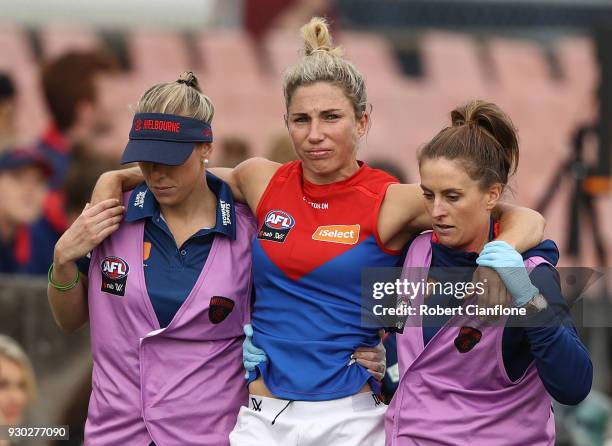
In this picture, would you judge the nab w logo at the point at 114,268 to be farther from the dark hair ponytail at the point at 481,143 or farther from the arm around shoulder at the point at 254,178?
the dark hair ponytail at the point at 481,143

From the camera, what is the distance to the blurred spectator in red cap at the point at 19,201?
9.07 meters

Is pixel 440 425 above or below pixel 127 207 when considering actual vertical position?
below

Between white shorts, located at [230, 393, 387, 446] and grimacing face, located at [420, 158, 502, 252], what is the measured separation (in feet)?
2.08

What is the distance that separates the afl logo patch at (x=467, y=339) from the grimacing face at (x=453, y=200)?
272mm

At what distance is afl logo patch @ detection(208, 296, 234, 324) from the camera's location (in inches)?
153

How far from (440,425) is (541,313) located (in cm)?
48

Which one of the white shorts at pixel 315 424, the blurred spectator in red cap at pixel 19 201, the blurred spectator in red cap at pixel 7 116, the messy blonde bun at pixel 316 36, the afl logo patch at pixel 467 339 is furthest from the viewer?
the blurred spectator in red cap at pixel 7 116

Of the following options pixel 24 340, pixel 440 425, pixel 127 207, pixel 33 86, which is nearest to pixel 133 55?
pixel 33 86

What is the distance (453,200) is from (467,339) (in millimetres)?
430

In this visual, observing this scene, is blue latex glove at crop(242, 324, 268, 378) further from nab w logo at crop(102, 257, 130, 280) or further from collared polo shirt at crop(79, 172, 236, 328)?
nab w logo at crop(102, 257, 130, 280)

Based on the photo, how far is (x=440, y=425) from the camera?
3.53 m

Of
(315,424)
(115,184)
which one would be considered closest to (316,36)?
(115,184)

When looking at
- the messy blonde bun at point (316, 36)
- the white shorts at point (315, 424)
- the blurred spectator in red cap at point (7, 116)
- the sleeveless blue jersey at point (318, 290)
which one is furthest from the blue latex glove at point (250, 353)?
the blurred spectator in red cap at point (7, 116)

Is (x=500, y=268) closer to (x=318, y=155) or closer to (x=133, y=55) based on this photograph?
(x=318, y=155)
